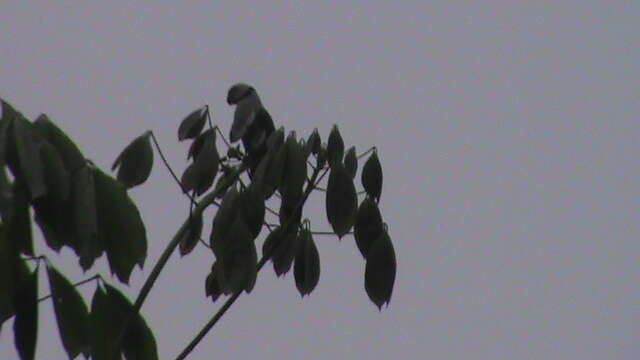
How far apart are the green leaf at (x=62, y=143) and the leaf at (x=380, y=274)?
1.48 feet

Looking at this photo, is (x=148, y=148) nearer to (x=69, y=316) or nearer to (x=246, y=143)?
(x=246, y=143)

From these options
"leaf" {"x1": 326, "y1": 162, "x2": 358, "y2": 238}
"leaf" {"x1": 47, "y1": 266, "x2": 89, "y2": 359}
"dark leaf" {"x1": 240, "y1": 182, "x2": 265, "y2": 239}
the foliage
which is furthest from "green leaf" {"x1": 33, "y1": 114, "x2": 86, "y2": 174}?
"leaf" {"x1": 326, "y1": 162, "x2": 358, "y2": 238}

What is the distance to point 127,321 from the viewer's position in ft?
5.21

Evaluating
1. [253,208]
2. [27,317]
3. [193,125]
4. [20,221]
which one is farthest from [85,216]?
[193,125]

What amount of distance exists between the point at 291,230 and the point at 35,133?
0.47 m

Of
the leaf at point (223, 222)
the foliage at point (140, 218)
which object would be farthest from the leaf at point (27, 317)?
the leaf at point (223, 222)

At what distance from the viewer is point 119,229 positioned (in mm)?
1504

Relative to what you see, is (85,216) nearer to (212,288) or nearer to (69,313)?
(69,313)

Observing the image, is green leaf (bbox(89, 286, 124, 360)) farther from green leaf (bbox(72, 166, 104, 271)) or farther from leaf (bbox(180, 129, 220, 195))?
leaf (bbox(180, 129, 220, 195))

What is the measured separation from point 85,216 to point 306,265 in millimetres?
448

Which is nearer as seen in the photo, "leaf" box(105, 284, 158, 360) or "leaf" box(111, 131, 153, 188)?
"leaf" box(105, 284, 158, 360)

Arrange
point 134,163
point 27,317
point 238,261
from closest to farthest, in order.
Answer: point 27,317 < point 238,261 < point 134,163

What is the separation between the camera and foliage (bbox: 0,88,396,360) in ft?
4.68

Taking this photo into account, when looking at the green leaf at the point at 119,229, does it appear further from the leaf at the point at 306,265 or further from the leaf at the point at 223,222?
the leaf at the point at 306,265
